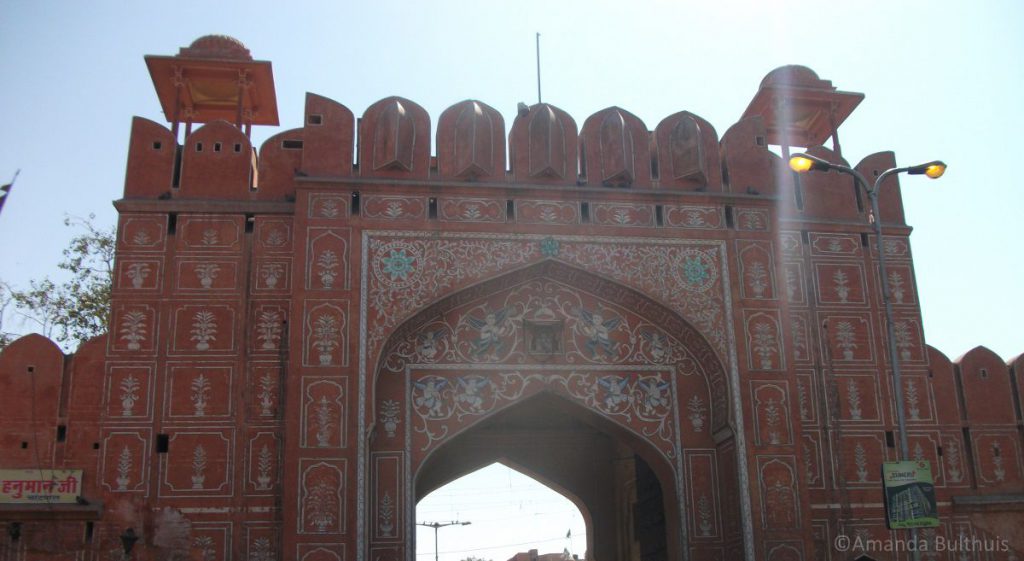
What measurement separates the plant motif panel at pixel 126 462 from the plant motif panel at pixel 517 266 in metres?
2.47

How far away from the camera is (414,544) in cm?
1061

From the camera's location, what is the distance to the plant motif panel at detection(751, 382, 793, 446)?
1131 cm

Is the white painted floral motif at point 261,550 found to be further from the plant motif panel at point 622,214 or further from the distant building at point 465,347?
the plant motif panel at point 622,214

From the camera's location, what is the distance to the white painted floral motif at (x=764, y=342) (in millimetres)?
11602

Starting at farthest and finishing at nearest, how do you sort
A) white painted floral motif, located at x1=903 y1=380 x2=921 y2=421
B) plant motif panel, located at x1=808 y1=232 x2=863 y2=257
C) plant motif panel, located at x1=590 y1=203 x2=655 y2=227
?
1. plant motif panel, located at x1=808 y1=232 x2=863 y2=257
2. white painted floral motif, located at x1=903 y1=380 x2=921 y2=421
3. plant motif panel, located at x1=590 y1=203 x2=655 y2=227

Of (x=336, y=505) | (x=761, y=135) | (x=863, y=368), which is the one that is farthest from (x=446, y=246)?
(x=863, y=368)

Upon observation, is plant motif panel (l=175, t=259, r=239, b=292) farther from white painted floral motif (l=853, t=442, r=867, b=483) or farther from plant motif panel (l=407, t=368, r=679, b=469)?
white painted floral motif (l=853, t=442, r=867, b=483)

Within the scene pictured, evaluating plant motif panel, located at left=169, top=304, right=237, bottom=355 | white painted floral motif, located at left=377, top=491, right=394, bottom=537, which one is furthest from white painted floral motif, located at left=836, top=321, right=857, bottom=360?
plant motif panel, located at left=169, top=304, right=237, bottom=355

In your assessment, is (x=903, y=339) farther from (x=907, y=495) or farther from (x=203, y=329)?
(x=203, y=329)

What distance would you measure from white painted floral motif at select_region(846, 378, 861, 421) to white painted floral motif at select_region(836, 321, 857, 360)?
0.99 ft

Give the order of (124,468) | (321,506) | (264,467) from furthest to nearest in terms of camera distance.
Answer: (264,467)
(124,468)
(321,506)

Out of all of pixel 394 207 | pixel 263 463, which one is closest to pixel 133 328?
pixel 263 463

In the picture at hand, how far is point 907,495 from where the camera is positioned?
912 cm

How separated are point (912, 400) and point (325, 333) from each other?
668cm
